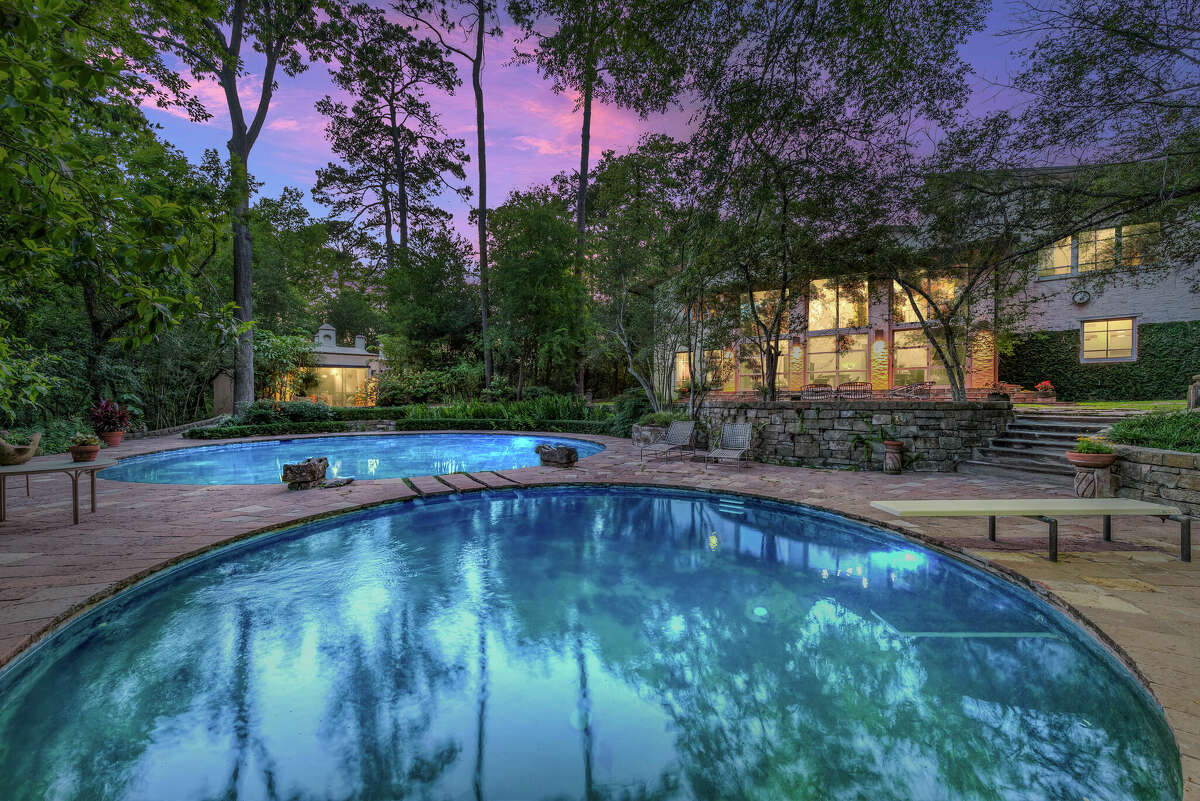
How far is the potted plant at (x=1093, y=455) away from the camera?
17.7 feet

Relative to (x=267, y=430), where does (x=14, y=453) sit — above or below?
above

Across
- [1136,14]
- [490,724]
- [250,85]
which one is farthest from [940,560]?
[250,85]

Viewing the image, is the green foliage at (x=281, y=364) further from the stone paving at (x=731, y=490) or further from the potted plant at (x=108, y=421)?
the stone paving at (x=731, y=490)

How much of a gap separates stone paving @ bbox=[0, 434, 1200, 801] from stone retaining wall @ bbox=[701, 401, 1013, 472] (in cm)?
62

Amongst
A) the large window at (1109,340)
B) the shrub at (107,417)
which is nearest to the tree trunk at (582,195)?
the shrub at (107,417)

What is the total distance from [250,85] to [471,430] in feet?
41.6

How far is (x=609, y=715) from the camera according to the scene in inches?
101

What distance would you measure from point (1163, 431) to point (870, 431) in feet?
11.1

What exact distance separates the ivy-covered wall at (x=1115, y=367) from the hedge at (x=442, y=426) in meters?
12.4

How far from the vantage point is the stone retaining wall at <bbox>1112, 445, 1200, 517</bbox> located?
4.72 meters

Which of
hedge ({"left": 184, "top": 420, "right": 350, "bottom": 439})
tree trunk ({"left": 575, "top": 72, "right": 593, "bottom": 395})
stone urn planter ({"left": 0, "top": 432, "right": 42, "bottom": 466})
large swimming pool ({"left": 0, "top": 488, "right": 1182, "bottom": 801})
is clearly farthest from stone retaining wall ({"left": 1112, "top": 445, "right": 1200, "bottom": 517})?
hedge ({"left": 184, "top": 420, "right": 350, "bottom": 439})

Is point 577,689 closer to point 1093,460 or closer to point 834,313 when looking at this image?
point 1093,460

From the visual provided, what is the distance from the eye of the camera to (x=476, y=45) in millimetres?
17266

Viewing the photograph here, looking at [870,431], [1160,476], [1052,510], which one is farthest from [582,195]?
[1052,510]
